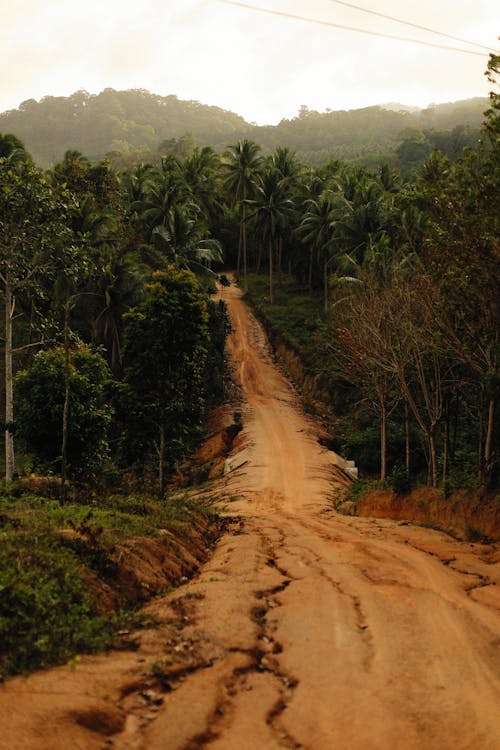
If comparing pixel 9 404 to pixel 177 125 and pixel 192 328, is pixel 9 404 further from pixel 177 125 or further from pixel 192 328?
pixel 177 125

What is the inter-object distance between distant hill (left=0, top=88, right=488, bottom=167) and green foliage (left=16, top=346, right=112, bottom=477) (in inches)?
5108

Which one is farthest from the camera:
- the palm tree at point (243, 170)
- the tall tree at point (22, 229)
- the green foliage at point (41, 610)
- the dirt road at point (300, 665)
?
the palm tree at point (243, 170)

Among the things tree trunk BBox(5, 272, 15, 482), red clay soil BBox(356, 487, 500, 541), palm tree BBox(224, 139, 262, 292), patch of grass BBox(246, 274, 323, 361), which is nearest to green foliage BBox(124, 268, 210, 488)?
tree trunk BBox(5, 272, 15, 482)

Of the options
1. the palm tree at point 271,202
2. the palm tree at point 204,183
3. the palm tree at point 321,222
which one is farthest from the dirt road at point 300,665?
the palm tree at point 204,183

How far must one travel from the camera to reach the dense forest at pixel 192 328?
13.1 m

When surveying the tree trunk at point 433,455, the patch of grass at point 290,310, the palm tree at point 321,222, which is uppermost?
the palm tree at point 321,222

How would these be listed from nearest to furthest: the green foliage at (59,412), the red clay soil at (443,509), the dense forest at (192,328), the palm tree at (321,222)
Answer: the dense forest at (192,328)
the red clay soil at (443,509)
the green foliage at (59,412)
the palm tree at (321,222)

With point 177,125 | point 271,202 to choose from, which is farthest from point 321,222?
point 177,125

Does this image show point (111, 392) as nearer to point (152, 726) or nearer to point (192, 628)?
point (192, 628)

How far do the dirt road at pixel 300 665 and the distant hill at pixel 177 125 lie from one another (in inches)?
5397

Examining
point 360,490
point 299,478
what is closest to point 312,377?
point 299,478

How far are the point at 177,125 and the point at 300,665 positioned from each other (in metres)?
199

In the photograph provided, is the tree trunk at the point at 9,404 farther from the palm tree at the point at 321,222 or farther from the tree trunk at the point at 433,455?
the palm tree at the point at 321,222

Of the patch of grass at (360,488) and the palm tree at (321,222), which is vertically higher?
the palm tree at (321,222)
